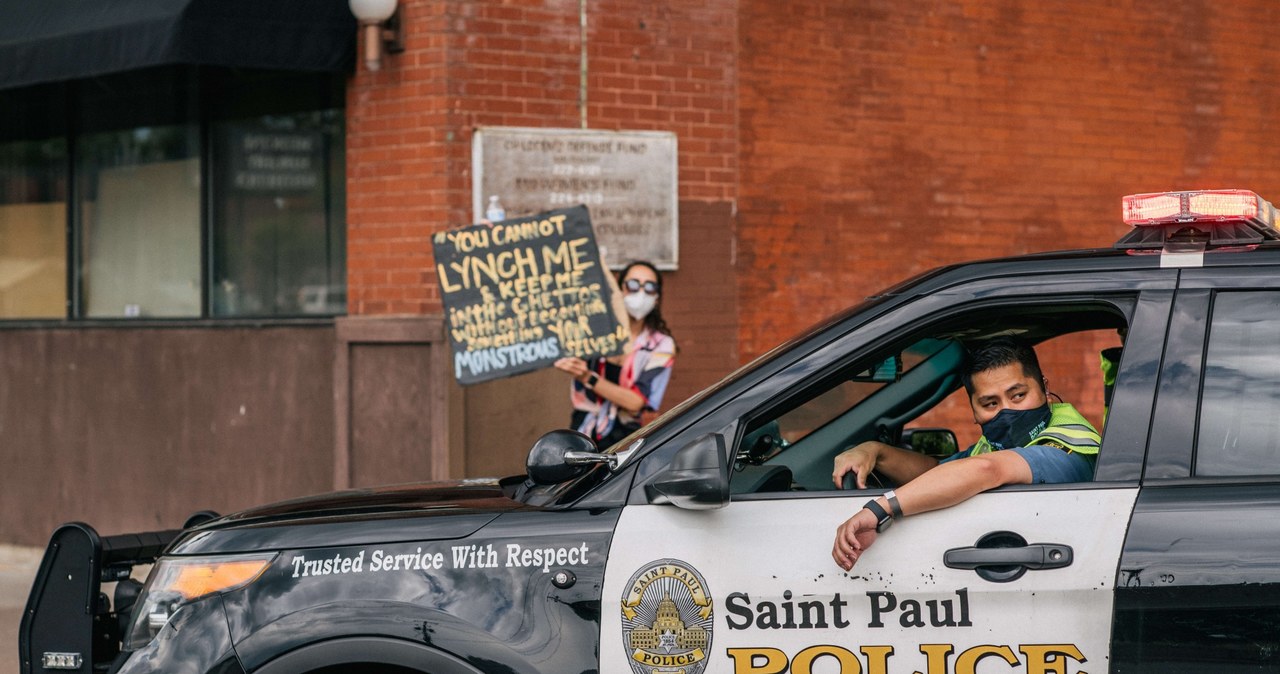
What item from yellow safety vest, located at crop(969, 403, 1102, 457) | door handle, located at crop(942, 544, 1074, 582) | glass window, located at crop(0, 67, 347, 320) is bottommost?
door handle, located at crop(942, 544, 1074, 582)

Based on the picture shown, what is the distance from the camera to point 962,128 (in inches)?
394

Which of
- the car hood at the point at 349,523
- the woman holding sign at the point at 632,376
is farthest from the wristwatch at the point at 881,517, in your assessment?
the woman holding sign at the point at 632,376

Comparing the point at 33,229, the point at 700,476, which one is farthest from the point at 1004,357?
the point at 33,229

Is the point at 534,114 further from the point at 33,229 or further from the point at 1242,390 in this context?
the point at 1242,390

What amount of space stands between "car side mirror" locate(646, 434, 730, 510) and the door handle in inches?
21.1

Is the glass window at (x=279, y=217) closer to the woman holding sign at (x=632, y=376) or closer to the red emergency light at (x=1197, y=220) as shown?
the woman holding sign at (x=632, y=376)

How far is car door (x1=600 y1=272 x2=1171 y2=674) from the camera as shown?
3.33 metres

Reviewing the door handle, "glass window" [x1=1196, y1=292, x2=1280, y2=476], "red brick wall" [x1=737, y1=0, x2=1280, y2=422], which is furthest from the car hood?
"red brick wall" [x1=737, y1=0, x2=1280, y2=422]

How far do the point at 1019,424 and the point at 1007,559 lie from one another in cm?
65

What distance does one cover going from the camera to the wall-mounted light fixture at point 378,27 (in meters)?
8.46

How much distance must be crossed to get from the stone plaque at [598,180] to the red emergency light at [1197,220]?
521 cm

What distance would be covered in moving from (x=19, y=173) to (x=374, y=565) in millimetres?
8054

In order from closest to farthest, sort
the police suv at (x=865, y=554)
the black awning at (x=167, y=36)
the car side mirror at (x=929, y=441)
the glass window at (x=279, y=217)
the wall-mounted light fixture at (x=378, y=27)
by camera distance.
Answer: the police suv at (x=865, y=554) → the car side mirror at (x=929, y=441) → the black awning at (x=167, y=36) → the wall-mounted light fixture at (x=378, y=27) → the glass window at (x=279, y=217)

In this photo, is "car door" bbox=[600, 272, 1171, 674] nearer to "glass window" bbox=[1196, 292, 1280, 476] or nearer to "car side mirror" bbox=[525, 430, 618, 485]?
"glass window" bbox=[1196, 292, 1280, 476]
